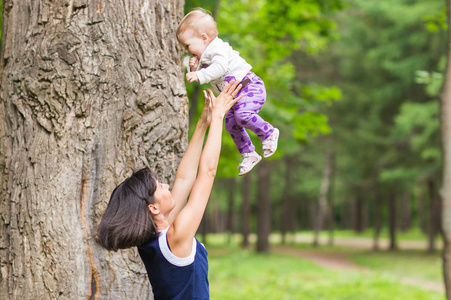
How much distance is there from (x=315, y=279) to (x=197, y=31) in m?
13.0

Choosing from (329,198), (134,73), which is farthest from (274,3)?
(329,198)

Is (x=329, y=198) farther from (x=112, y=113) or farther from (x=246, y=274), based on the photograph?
(x=112, y=113)

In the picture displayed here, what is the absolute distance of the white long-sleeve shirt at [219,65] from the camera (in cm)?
250

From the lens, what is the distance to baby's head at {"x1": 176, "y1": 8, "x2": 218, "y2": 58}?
2584 millimetres

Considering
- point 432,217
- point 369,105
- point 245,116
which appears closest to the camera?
point 245,116

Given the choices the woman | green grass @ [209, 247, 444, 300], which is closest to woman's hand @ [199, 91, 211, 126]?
the woman

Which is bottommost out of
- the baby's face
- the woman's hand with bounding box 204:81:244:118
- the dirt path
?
the dirt path

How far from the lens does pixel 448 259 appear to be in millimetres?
4320

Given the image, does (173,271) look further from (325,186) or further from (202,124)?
(325,186)

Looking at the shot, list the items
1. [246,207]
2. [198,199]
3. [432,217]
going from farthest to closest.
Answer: [246,207] → [432,217] → [198,199]

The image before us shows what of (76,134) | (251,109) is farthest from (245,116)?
(76,134)

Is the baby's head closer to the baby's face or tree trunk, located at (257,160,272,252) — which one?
the baby's face

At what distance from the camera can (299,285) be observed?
12.8m

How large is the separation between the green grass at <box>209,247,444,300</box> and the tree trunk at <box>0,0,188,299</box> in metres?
8.60
